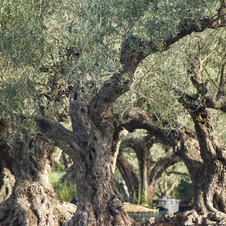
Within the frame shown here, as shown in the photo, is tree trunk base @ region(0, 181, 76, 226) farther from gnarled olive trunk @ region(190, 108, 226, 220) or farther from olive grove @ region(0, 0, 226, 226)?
gnarled olive trunk @ region(190, 108, 226, 220)

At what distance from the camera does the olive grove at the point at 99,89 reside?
27.5ft

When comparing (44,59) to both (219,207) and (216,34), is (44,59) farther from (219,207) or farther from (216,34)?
(219,207)

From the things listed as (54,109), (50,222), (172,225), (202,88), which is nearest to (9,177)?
(50,222)

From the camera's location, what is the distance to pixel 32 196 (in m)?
12.7

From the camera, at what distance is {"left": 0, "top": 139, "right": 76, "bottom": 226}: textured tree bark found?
39.8 ft

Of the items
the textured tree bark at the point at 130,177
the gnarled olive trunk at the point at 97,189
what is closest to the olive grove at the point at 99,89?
the gnarled olive trunk at the point at 97,189

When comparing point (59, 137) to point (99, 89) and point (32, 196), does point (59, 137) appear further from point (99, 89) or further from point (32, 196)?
point (32, 196)

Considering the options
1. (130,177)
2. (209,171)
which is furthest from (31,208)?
(130,177)

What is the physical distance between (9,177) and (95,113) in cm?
1221

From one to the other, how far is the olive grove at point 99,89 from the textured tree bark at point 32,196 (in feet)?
0.13

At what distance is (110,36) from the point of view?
844 centimetres

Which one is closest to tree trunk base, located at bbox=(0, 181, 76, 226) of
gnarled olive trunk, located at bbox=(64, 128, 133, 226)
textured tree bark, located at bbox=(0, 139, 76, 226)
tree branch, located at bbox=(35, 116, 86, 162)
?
textured tree bark, located at bbox=(0, 139, 76, 226)

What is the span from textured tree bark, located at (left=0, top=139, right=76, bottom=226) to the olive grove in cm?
4

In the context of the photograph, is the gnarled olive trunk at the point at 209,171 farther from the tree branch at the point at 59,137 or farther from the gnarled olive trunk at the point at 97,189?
the tree branch at the point at 59,137
